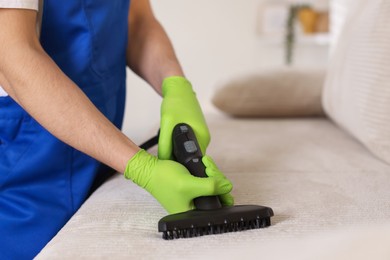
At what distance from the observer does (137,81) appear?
3061mm

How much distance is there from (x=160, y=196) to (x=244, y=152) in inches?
19.8

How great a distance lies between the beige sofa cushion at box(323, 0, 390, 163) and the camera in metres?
1.25

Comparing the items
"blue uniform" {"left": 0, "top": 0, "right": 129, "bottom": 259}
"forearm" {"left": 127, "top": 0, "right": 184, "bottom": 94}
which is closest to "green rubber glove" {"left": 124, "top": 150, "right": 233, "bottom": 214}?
"blue uniform" {"left": 0, "top": 0, "right": 129, "bottom": 259}

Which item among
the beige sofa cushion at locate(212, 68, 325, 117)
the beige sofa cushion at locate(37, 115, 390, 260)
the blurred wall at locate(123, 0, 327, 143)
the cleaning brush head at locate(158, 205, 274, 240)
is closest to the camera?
the beige sofa cushion at locate(37, 115, 390, 260)

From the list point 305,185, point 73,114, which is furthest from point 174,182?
point 305,185

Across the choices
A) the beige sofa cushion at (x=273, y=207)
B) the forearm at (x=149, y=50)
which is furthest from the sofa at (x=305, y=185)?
the forearm at (x=149, y=50)

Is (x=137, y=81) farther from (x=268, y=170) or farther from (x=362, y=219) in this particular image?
(x=362, y=219)

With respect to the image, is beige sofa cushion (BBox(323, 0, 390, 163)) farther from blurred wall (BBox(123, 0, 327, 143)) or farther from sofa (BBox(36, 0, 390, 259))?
blurred wall (BBox(123, 0, 327, 143))

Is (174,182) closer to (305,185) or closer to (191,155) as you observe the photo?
(191,155)

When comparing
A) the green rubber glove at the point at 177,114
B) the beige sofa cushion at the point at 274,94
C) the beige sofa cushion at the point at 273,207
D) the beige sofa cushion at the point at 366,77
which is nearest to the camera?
the beige sofa cushion at the point at 273,207

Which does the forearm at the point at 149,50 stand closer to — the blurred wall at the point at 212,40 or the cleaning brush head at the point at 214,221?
the cleaning brush head at the point at 214,221

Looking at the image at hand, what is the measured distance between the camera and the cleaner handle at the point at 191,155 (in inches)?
34.8

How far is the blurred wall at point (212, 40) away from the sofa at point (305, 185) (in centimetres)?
151

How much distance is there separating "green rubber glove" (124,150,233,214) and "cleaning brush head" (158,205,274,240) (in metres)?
0.03
